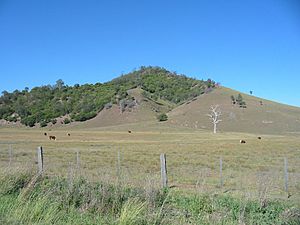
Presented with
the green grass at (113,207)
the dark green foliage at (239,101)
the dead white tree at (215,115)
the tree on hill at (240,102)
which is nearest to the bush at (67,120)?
the dead white tree at (215,115)

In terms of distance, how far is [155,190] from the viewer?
31.0ft

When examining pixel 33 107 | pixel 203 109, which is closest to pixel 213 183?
pixel 203 109

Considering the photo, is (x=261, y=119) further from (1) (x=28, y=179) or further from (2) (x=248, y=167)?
(1) (x=28, y=179)

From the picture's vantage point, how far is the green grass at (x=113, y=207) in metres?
7.41

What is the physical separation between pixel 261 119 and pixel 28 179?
436 feet

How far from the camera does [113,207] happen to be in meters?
8.48

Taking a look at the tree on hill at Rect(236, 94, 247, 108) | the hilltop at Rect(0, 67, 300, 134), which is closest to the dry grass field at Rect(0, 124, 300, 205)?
the hilltop at Rect(0, 67, 300, 134)

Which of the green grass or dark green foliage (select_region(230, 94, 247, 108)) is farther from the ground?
→ dark green foliage (select_region(230, 94, 247, 108))

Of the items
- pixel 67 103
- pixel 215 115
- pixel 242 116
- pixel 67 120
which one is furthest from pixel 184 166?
pixel 67 103

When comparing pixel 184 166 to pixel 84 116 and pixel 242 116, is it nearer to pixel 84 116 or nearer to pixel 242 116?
pixel 242 116

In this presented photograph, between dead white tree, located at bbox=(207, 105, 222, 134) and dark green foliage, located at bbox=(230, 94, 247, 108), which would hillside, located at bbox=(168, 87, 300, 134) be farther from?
dead white tree, located at bbox=(207, 105, 222, 134)

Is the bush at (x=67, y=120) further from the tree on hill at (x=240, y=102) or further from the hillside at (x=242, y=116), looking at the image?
the tree on hill at (x=240, y=102)

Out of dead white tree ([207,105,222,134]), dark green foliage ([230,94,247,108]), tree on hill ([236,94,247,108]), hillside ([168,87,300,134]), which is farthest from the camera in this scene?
dark green foliage ([230,94,247,108])

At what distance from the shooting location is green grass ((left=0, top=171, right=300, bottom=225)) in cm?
741
